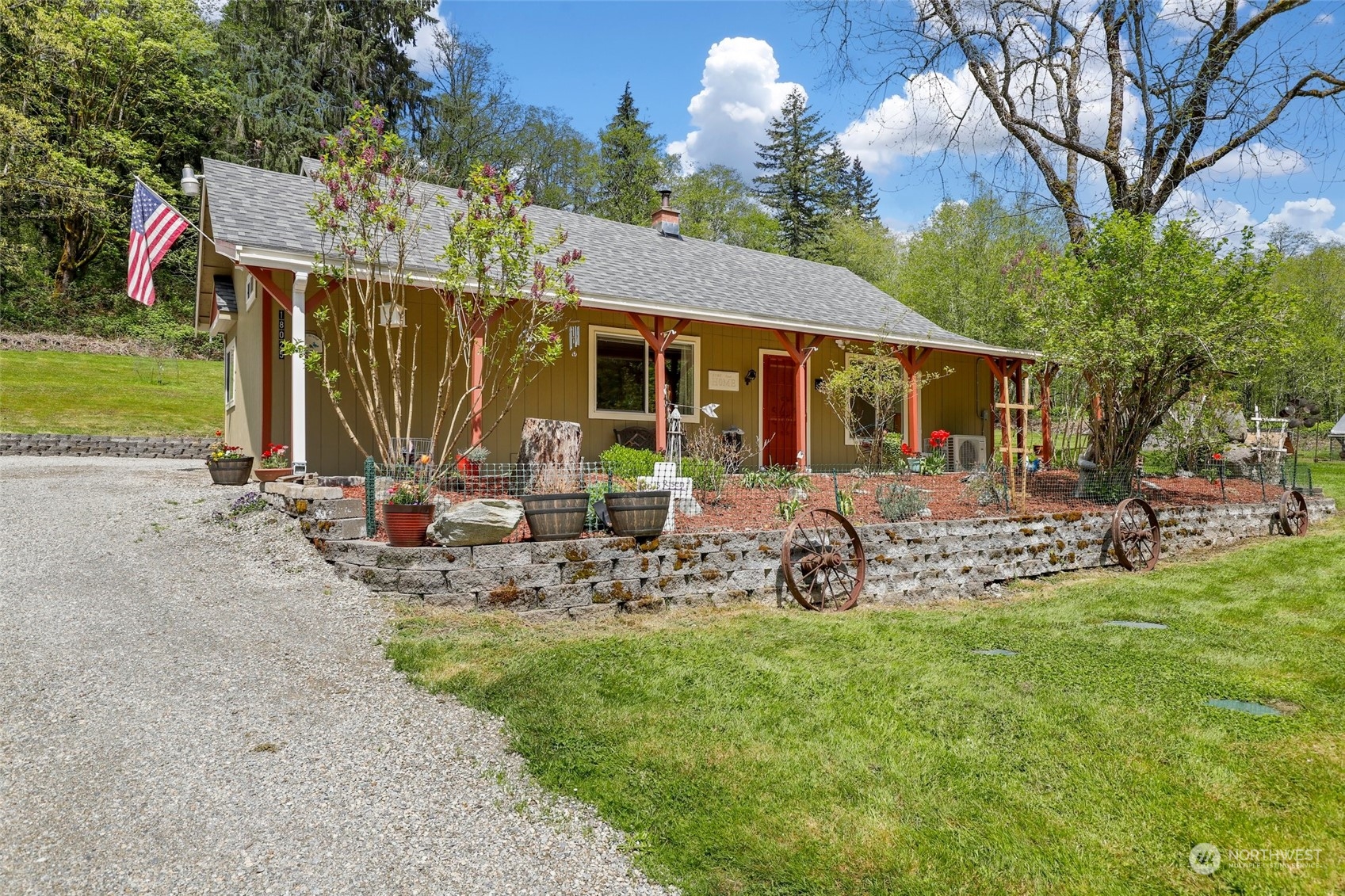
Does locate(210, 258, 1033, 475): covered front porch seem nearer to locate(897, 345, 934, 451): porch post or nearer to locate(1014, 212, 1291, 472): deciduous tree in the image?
locate(897, 345, 934, 451): porch post

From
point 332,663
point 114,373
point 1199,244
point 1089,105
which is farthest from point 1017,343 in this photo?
point 114,373

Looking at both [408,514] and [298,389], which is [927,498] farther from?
[298,389]

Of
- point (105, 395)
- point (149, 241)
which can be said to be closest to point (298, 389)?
point (149, 241)

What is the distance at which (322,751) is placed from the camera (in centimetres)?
336

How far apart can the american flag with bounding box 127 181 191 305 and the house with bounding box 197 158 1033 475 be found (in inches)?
19.3

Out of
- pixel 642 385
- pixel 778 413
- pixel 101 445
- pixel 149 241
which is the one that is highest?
pixel 149 241

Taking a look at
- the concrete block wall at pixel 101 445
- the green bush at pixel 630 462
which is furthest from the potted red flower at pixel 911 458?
the concrete block wall at pixel 101 445

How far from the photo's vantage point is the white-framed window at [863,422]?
1345 centimetres

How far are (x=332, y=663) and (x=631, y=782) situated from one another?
7.13 feet

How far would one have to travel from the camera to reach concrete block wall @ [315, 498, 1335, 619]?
18.2 ft

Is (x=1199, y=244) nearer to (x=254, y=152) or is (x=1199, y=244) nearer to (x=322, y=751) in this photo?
(x=322, y=751)

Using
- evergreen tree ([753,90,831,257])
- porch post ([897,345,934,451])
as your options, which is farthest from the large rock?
evergreen tree ([753,90,831,257])

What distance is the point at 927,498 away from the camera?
8.77 meters

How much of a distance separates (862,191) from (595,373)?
122 ft
